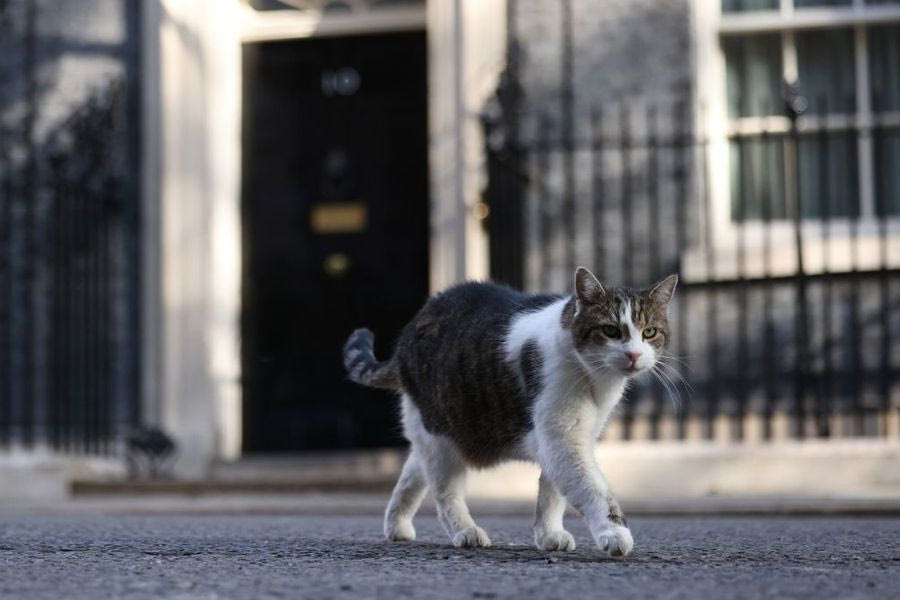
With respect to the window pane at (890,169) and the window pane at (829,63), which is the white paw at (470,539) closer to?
the window pane at (890,169)

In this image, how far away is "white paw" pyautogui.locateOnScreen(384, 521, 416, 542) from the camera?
462cm

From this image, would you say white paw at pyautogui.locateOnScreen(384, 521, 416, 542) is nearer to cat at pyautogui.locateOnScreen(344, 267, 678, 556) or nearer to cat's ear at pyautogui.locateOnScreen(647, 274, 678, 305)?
cat at pyautogui.locateOnScreen(344, 267, 678, 556)

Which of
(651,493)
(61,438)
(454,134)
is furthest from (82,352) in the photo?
(651,493)

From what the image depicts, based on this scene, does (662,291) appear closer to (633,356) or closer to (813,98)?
(633,356)

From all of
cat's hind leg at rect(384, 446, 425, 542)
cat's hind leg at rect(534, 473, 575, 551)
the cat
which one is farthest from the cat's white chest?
cat's hind leg at rect(384, 446, 425, 542)

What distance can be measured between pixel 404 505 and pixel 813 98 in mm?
5309

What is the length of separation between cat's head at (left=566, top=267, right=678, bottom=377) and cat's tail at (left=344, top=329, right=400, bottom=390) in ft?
2.53

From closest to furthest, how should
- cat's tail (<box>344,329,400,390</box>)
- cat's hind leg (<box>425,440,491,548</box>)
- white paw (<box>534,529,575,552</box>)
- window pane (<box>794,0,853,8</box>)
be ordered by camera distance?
white paw (<box>534,529,575,552</box>) → cat's hind leg (<box>425,440,491,548</box>) → cat's tail (<box>344,329,400,390</box>) → window pane (<box>794,0,853,8</box>)

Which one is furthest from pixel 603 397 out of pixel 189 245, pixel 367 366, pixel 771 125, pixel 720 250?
pixel 189 245

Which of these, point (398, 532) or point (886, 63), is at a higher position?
A: point (886, 63)

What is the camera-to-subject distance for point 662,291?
446 cm

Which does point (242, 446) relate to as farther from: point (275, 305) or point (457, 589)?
point (457, 589)

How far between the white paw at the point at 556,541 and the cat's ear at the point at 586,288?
2.22 feet

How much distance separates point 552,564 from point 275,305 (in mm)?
6223
